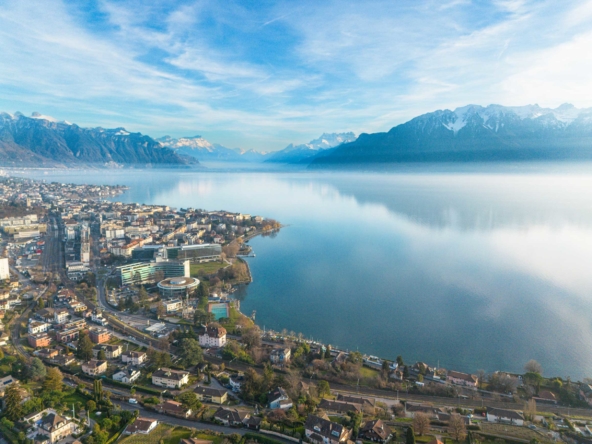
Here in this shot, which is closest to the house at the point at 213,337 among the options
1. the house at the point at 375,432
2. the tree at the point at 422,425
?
the house at the point at 375,432

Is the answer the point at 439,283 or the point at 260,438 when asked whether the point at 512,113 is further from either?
the point at 260,438

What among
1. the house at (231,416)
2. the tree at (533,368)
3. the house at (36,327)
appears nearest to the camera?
the house at (231,416)

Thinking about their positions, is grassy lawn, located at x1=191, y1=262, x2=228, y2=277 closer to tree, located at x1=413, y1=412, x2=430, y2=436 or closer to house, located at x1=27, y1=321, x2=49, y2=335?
house, located at x1=27, y1=321, x2=49, y2=335

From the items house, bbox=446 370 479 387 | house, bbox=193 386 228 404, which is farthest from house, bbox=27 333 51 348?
house, bbox=446 370 479 387

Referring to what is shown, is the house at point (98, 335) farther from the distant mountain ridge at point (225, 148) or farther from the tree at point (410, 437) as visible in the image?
the distant mountain ridge at point (225, 148)

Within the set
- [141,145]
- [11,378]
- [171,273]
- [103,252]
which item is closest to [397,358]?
[11,378]
